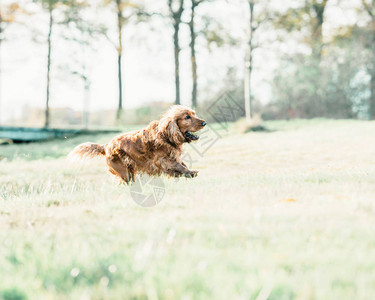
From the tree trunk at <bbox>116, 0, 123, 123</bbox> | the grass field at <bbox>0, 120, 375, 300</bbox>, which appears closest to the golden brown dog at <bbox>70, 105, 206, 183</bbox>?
the grass field at <bbox>0, 120, 375, 300</bbox>

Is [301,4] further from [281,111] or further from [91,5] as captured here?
[91,5]

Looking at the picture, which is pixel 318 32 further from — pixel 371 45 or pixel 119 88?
pixel 119 88

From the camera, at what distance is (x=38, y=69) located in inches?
825

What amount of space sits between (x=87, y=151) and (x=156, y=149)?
91 centimetres

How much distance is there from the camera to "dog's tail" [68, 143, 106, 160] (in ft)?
16.5

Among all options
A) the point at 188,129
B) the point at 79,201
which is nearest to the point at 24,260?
the point at 79,201

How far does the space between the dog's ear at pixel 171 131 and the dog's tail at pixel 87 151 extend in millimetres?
889

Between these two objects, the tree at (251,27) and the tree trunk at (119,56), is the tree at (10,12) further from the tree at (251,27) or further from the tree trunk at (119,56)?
the tree at (251,27)

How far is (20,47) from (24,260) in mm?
21498

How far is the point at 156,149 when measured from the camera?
4906 mm

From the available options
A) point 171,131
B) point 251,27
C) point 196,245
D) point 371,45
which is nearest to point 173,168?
point 171,131

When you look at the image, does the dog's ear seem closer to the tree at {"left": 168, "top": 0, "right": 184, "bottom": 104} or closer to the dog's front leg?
the dog's front leg

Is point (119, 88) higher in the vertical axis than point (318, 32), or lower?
lower

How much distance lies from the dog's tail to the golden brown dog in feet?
0.05
